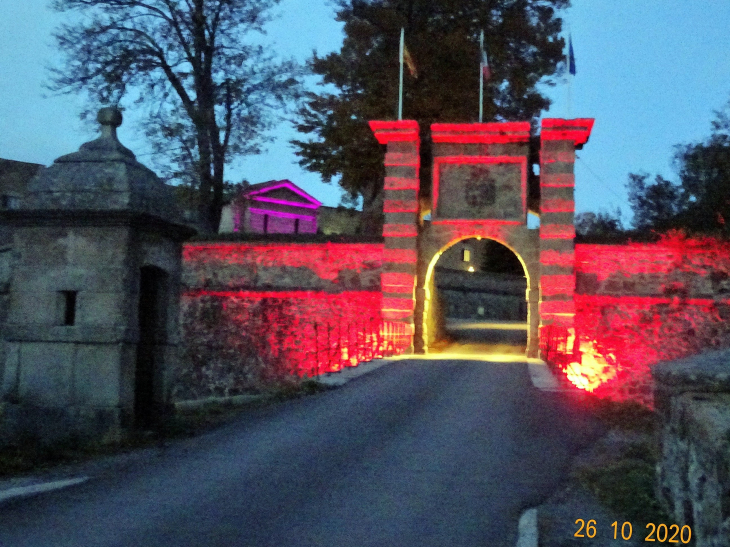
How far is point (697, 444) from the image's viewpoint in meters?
4.27

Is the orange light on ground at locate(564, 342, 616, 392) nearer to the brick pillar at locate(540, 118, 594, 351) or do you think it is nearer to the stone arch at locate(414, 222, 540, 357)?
the brick pillar at locate(540, 118, 594, 351)

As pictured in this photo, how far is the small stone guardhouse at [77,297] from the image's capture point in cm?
745

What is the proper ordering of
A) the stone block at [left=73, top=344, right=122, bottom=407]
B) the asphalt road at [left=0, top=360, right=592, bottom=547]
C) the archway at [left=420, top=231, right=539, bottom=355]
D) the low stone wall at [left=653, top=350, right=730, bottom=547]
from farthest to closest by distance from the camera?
the archway at [left=420, top=231, right=539, bottom=355], the stone block at [left=73, top=344, right=122, bottom=407], the asphalt road at [left=0, top=360, right=592, bottom=547], the low stone wall at [left=653, top=350, right=730, bottom=547]

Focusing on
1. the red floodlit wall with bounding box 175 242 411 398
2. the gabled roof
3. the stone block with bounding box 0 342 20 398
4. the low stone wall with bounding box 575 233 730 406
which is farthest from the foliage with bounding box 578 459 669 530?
the gabled roof

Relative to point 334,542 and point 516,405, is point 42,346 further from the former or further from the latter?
point 516,405

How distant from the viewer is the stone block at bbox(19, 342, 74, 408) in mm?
7492

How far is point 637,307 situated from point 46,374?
48.3 feet

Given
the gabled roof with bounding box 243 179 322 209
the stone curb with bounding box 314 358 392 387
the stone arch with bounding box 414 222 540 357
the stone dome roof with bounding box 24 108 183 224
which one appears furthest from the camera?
the gabled roof with bounding box 243 179 322 209

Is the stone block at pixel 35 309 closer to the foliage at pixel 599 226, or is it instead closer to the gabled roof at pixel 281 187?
the foliage at pixel 599 226

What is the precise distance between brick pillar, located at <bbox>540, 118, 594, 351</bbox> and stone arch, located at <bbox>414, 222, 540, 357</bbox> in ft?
0.90

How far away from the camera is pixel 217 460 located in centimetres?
668

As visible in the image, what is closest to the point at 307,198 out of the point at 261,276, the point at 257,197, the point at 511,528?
the point at 257,197
